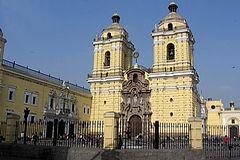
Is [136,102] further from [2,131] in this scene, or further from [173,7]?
[2,131]

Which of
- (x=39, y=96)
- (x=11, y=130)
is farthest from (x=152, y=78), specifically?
(x=11, y=130)

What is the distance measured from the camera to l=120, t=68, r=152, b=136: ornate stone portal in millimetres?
36562

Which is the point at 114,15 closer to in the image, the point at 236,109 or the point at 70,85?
the point at 70,85

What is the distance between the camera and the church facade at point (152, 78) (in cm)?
3519

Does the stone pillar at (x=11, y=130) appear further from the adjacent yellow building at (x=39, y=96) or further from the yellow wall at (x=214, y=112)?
the yellow wall at (x=214, y=112)

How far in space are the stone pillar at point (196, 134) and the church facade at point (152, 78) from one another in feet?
59.3

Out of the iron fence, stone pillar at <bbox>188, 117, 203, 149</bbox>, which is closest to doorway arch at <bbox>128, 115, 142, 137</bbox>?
the iron fence

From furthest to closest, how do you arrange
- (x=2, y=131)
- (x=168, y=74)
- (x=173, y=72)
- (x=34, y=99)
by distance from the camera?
(x=168, y=74), (x=173, y=72), (x=34, y=99), (x=2, y=131)

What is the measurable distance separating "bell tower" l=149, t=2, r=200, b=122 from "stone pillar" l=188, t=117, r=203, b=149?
18.3m

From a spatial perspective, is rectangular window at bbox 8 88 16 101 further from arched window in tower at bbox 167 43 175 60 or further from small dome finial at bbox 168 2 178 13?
small dome finial at bbox 168 2 178 13

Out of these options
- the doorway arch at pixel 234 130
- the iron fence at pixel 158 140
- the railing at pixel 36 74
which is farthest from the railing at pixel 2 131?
the doorway arch at pixel 234 130

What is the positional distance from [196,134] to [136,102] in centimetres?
2136

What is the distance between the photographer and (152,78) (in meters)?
36.8

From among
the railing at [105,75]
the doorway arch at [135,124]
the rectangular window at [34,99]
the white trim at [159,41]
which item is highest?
the white trim at [159,41]
